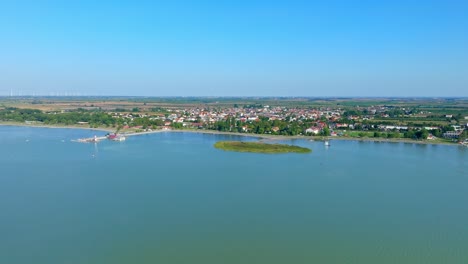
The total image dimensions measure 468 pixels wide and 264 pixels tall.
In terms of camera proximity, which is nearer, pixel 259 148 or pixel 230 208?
pixel 230 208

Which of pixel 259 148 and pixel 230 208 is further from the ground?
pixel 259 148

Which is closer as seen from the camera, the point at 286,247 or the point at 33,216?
the point at 286,247

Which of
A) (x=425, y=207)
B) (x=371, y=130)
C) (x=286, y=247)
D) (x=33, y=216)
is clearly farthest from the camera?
(x=371, y=130)

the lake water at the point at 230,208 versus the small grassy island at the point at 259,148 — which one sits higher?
the small grassy island at the point at 259,148

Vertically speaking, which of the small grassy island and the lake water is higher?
the small grassy island

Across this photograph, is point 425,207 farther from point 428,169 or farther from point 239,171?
point 239,171

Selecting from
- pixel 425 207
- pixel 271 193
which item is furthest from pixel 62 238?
pixel 425 207

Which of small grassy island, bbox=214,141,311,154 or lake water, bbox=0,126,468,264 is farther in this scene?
small grassy island, bbox=214,141,311,154

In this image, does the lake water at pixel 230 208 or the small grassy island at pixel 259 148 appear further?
the small grassy island at pixel 259 148
